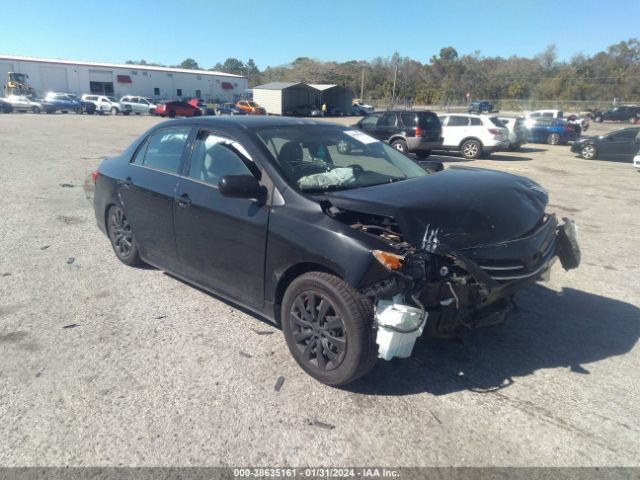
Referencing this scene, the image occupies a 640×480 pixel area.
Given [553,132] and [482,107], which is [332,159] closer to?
[553,132]

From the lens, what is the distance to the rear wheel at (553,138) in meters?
24.0

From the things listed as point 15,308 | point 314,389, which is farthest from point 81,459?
point 15,308

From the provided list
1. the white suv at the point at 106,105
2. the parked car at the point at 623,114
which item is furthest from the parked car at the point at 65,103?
the parked car at the point at 623,114

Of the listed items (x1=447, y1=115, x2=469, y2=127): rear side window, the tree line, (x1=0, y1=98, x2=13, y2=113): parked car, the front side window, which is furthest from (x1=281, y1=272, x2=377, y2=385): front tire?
the tree line

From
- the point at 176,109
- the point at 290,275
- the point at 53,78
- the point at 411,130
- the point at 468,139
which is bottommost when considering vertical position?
the point at 290,275

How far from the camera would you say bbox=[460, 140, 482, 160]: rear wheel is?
16.8m

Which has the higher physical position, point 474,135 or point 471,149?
point 474,135

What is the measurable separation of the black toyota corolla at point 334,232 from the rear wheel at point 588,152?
1763 centimetres

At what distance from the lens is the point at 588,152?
61.4 ft

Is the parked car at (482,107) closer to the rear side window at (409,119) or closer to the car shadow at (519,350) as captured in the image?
the rear side window at (409,119)

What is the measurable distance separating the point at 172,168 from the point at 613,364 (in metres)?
4.04

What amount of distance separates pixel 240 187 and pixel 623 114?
52.8 m

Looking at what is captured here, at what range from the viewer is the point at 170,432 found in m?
2.61

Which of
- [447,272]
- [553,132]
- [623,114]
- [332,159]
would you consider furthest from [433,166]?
[623,114]
